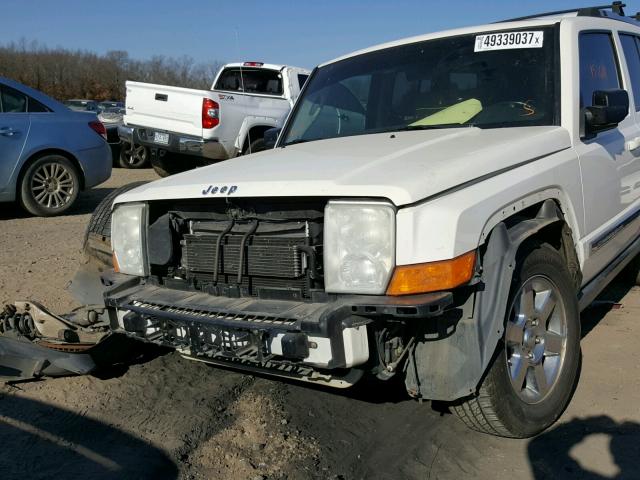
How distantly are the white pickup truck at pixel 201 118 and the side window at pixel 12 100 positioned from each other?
255cm

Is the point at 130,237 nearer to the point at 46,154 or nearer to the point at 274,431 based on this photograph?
the point at 274,431

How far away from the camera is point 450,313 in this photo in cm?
265

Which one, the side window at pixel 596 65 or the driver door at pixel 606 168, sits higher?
the side window at pixel 596 65

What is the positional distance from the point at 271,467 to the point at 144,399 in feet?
3.43

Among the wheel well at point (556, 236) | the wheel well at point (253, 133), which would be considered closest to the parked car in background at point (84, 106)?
the wheel well at point (253, 133)

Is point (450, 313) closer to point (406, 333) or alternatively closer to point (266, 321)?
point (406, 333)

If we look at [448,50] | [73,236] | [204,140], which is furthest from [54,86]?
[448,50]

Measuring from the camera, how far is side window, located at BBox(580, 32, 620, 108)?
3.85 meters

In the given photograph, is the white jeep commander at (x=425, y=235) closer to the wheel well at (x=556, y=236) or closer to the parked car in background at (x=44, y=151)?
the wheel well at (x=556, y=236)

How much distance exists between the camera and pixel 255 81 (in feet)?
41.2

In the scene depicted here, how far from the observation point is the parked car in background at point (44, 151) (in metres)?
8.09

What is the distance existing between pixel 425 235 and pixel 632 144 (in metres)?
2.55

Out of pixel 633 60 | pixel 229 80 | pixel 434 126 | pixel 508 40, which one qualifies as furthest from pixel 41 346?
pixel 229 80

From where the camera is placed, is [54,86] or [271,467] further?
[54,86]
